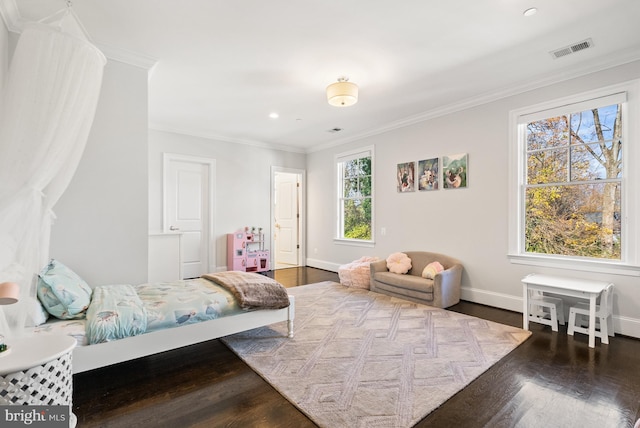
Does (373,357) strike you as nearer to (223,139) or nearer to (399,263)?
(399,263)

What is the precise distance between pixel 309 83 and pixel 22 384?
135 inches

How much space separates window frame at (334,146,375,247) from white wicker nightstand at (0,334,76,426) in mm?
4631

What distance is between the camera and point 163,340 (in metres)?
2.22

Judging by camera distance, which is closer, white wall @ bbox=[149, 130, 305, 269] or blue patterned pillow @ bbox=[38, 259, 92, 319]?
blue patterned pillow @ bbox=[38, 259, 92, 319]

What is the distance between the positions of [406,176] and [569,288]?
267 cm

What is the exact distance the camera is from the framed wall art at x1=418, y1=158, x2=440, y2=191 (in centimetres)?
463

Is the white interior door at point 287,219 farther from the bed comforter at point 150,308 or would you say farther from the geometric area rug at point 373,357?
the bed comforter at point 150,308

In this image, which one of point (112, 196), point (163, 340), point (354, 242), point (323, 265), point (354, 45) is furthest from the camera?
point (323, 265)

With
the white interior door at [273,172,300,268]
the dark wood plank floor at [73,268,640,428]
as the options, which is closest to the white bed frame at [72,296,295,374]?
the dark wood plank floor at [73,268,640,428]

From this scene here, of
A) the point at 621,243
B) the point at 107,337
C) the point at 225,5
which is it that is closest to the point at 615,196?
the point at 621,243

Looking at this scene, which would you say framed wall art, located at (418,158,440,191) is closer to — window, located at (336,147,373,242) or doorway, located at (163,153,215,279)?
window, located at (336,147,373,242)

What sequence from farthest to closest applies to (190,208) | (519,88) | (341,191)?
(341,191), (190,208), (519,88)

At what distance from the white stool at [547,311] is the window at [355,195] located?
2.71m

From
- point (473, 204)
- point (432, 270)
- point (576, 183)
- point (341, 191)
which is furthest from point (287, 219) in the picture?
point (576, 183)
